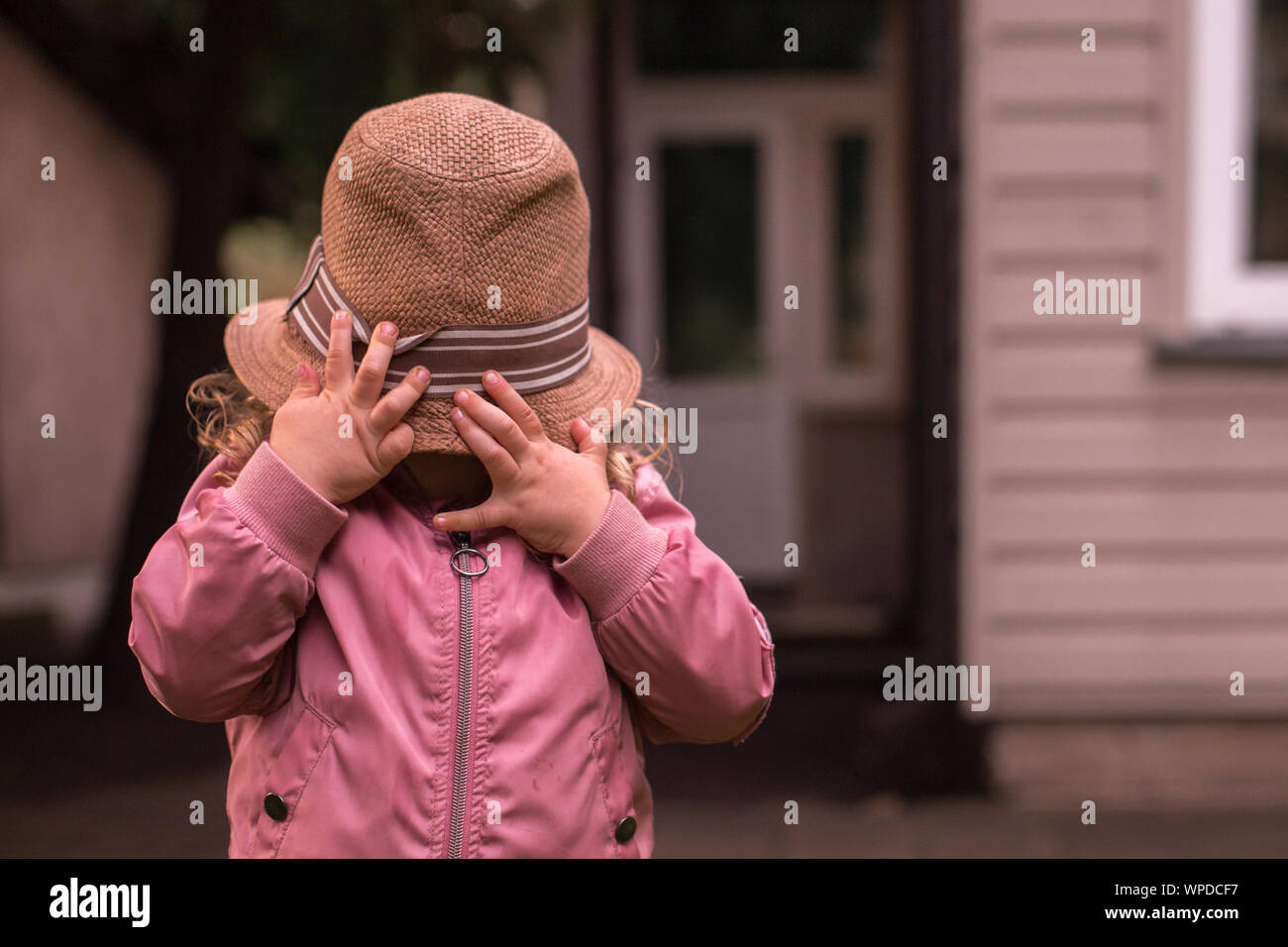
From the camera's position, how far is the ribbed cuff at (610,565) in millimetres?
1350

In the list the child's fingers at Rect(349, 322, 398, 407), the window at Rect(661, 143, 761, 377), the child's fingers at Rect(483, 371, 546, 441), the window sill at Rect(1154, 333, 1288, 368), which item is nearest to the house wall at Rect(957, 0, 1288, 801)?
the window sill at Rect(1154, 333, 1288, 368)

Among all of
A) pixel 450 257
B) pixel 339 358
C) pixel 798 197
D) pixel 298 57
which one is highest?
pixel 298 57

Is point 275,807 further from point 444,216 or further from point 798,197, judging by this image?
point 798,197

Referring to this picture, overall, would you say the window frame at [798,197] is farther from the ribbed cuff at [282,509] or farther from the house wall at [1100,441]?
the ribbed cuff at [282,509]

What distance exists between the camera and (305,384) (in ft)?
4.38

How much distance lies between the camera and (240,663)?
128 centimetres

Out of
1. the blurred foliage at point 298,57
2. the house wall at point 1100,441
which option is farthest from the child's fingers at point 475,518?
the blurred foliage at point 298,57

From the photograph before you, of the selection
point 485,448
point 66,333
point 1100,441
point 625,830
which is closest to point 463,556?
point 485,448

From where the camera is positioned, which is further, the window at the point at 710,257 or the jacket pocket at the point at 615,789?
the window at the point at 710,257

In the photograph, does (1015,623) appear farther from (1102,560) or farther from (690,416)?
(690,416)

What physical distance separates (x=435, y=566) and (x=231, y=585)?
23cm

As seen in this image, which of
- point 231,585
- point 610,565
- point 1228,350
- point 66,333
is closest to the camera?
point 231,585

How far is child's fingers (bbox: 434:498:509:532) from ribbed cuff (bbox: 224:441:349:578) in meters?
0.12

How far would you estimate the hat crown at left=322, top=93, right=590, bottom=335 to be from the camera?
131 centimetres
